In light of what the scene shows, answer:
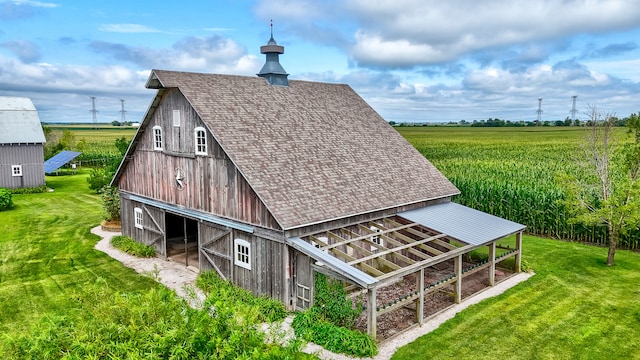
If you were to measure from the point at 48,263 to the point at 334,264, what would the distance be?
44.7 feet

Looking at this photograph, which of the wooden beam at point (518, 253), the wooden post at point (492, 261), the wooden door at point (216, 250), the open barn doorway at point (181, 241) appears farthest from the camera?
the open barn doorway at point (181, 241)

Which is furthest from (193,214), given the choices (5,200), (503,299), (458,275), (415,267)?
(5,200)

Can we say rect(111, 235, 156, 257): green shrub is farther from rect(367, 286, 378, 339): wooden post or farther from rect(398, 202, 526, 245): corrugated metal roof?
rect(367, 286, 378, 339): wooden post

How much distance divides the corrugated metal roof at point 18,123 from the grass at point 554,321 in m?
37.8

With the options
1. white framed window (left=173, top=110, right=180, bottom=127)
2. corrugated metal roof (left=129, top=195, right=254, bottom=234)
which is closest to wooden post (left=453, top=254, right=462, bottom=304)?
corrugated metal roof (left=129, top=195, right=254, bottom=234)

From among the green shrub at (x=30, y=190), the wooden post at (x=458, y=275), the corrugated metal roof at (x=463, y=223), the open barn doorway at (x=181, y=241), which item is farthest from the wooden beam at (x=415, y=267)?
the green shrub at (x=30, y=190)

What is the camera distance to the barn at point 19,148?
1481 inches

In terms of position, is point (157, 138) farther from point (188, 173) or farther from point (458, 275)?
point (458, 275)

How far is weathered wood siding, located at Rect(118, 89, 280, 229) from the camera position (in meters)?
15.2

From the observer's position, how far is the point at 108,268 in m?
18.8

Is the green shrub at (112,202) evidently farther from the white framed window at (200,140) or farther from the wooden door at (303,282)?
the wooden door at (303,282)

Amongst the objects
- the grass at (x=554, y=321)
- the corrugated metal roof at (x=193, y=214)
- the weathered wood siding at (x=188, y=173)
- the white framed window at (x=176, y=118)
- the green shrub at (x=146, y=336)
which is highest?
the white framed window at (x=176, y=118)

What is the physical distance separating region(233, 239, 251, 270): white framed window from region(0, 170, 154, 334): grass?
12.1 feet

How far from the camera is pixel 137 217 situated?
2148 cm
